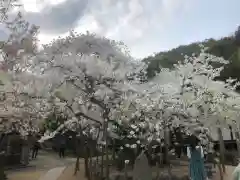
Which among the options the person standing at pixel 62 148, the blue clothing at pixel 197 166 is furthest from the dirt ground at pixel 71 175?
the person standing at pixel 62 148

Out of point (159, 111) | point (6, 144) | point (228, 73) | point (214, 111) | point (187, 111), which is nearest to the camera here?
point (159, 111)

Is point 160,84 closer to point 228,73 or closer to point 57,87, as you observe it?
point 57,87

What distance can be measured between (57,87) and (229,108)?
8010mm

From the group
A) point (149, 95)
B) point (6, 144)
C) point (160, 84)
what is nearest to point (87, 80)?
point (149, 95)

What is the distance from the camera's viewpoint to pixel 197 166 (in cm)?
873

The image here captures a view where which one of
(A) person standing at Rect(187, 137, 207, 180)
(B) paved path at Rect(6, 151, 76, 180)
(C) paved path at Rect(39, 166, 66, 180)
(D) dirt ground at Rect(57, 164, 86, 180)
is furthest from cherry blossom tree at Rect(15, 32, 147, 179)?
(B) paved path at Rect(6, 151, 76, 180)

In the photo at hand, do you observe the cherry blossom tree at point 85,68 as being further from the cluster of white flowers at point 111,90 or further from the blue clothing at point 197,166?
the blue clothing at point 197,166

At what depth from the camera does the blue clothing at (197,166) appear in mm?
8719

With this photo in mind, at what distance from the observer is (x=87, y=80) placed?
8.62m

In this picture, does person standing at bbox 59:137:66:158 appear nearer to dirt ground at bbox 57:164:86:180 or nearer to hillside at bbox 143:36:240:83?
hillside at bbox 143:36:240:83

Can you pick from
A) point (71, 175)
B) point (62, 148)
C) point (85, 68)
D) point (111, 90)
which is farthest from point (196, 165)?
point (62, 148)

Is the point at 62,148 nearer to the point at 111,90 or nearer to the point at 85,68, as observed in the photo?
the point at 111,90

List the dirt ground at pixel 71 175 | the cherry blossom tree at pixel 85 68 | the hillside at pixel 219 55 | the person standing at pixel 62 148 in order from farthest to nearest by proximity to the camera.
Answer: the person standing at pixel 62 148 → the hillside at pixel 219 55 → the dirt ground at pixel 71 175 → the cherry blossom tree at pixel 85 68

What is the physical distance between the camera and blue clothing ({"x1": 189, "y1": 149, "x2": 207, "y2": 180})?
8.72 meters
